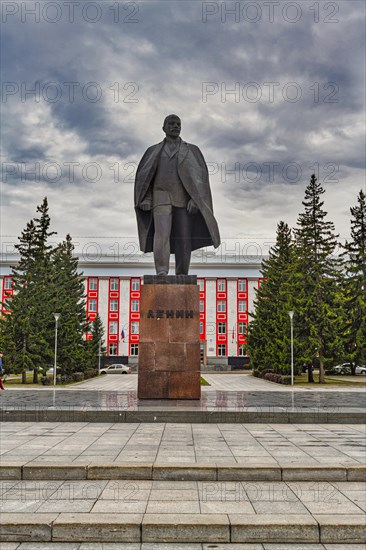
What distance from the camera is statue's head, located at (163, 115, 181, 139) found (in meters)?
10.2

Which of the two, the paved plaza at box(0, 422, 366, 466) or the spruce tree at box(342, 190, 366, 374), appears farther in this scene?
the spruce tree at box(342, 190, 366, 374)

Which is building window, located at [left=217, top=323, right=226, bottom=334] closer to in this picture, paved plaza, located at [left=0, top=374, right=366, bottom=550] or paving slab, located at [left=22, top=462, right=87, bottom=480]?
paved plaza, located at [left=0, top=374, right=366, bottom=550]

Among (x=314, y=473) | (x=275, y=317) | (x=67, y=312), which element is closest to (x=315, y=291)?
(x=275, y=317)

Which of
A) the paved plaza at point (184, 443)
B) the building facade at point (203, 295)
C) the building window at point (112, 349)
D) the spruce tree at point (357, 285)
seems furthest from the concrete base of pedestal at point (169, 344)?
the building window at point (112, 349)

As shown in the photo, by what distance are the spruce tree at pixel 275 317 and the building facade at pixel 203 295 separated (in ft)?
63.7

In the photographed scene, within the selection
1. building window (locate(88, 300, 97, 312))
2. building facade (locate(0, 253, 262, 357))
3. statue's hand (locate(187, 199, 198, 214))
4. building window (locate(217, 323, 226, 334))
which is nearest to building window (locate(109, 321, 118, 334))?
building facade (locate(0, 253, 262, 357))

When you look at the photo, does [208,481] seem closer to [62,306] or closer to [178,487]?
[178,487]

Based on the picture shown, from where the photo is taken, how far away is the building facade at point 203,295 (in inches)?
2293

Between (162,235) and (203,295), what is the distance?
49.0 metres

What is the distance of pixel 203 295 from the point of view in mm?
58844

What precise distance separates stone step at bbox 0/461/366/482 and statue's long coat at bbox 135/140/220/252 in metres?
5.48

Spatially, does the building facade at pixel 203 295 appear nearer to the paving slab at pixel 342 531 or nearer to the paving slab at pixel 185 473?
the paving slab at pixel 185 473

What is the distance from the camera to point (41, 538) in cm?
400

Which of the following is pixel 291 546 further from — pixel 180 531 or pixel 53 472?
pixel 53 472
